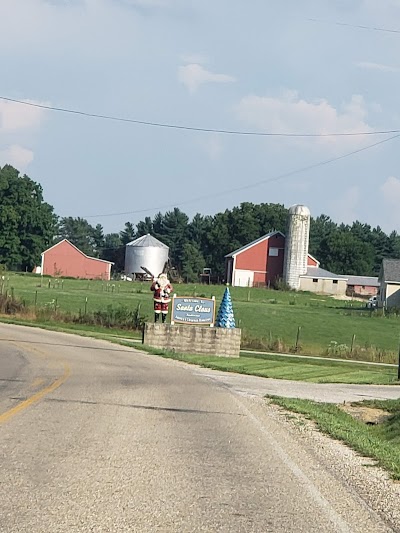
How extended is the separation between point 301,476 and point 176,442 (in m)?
2.34

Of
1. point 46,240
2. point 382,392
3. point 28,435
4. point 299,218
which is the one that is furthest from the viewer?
point 46,240

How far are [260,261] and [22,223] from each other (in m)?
29.1

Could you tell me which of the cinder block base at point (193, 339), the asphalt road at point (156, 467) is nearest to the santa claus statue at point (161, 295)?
the cinder block base at point (193, 339)

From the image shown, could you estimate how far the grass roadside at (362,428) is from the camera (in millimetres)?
12211

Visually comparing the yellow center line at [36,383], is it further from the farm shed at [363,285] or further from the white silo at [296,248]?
the farm shed at [363,285]

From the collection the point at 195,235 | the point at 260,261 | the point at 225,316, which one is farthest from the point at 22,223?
the point at 225,316

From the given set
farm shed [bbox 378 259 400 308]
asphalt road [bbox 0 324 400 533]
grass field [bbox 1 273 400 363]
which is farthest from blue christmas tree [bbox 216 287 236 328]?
farm shed [bbox 378 259 400 308]

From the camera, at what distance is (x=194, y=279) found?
134500 mm

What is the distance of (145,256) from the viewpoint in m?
118

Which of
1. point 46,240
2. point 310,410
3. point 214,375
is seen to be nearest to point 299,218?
point 46,240

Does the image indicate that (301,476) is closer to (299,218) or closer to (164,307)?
(164,307)

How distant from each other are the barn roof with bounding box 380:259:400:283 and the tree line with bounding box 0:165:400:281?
3533cm

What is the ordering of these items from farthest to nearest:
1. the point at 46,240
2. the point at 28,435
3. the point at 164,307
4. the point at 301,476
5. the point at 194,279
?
the point at 194,279 → the point at 46,240 → the point at 164,307 → the point at 28,435 → the point at 301,476

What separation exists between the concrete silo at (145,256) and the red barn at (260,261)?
593 inches
